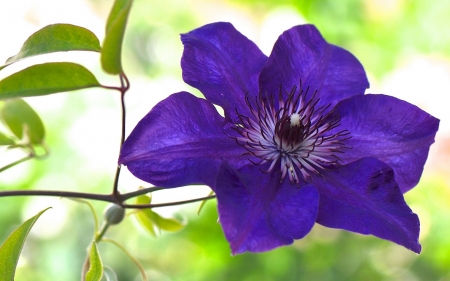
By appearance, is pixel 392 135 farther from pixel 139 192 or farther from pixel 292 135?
pixel 139 192

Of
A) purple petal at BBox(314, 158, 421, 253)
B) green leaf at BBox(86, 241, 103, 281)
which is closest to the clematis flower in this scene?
purple petal at BBox(314, 158, 421, 253)

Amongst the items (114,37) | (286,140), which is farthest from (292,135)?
(114,37)

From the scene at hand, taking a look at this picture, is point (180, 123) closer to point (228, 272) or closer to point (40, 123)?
point (40, 123)

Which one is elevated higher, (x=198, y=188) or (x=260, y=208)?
(x=260, y=208)

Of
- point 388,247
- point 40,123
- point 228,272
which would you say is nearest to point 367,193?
point 40,123

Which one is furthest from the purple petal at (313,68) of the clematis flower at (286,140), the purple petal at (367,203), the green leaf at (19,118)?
the green leaf at (19,118)

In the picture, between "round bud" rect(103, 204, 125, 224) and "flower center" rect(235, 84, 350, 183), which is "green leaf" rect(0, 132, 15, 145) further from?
"flower center" rect(235, 84, 350, 183)
